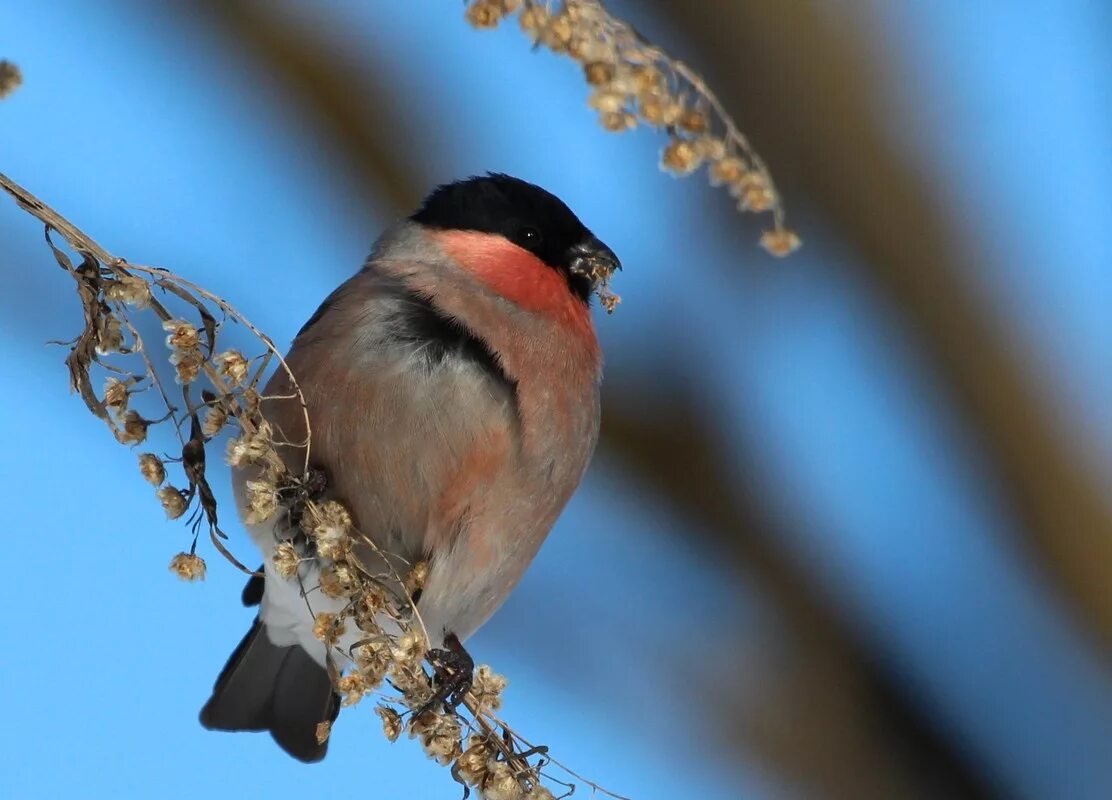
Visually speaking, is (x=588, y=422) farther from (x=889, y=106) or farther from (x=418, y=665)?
(x=418, y=665)

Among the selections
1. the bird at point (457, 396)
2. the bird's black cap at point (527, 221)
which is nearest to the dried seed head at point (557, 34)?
the bird at point (457, 396)

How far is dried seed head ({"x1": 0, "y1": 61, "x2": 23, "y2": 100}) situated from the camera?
1422mm

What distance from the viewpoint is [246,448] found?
6.78 feet

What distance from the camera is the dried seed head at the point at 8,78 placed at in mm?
1422

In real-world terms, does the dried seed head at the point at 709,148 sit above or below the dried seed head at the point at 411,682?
above

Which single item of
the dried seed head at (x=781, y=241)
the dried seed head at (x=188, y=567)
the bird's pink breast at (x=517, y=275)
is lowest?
the dried seed head at (x=188, y=567)

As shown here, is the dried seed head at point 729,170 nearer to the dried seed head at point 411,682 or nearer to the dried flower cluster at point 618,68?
the dried flower cluster at point 618,68

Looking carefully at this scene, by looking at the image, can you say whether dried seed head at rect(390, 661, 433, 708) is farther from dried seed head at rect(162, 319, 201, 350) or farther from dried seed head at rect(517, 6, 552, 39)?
dried seed head at rect(517, 6, 552, 39)

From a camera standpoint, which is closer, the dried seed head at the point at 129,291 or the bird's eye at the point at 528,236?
the dried seed head at the point at 129,291

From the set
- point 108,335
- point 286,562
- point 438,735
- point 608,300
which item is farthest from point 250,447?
point 608,300

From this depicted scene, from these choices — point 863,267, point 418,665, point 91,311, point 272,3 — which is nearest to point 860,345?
point 863,267

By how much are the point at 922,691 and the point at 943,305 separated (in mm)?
1046

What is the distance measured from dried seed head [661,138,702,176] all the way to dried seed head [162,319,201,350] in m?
0.65

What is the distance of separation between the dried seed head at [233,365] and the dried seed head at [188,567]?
258 millimetres
